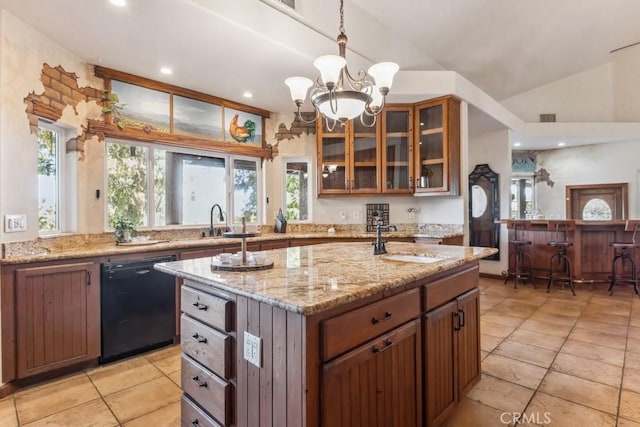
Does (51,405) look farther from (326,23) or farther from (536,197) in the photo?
(536,197)

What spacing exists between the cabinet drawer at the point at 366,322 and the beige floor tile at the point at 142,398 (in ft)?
5.25

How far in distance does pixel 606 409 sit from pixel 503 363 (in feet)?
2.20

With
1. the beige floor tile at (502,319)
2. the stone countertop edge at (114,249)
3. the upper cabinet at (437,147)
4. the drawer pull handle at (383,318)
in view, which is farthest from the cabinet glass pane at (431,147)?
the drawer pull handle at (383,318)

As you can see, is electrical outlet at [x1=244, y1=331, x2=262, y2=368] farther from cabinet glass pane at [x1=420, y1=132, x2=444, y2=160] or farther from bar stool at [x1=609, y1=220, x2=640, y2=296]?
bar stool at [x1=609, y1=220, x2=640, y2=296]

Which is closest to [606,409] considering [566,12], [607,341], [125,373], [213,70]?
[607,341]

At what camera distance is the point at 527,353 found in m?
2.80

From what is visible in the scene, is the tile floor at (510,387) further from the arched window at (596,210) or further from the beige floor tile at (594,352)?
the arched window at (596,210)

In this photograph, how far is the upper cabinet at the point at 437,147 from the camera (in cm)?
399

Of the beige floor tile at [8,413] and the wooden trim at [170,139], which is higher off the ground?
the wooden trim at [170,139]

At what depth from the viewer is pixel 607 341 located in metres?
3.02

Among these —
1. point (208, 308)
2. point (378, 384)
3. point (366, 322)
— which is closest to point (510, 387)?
point (378, 384)

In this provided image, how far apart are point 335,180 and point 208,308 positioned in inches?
126

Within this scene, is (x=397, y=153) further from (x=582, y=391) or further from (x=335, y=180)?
(x=582, y=391)

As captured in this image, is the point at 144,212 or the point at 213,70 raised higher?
the point at 213,70
